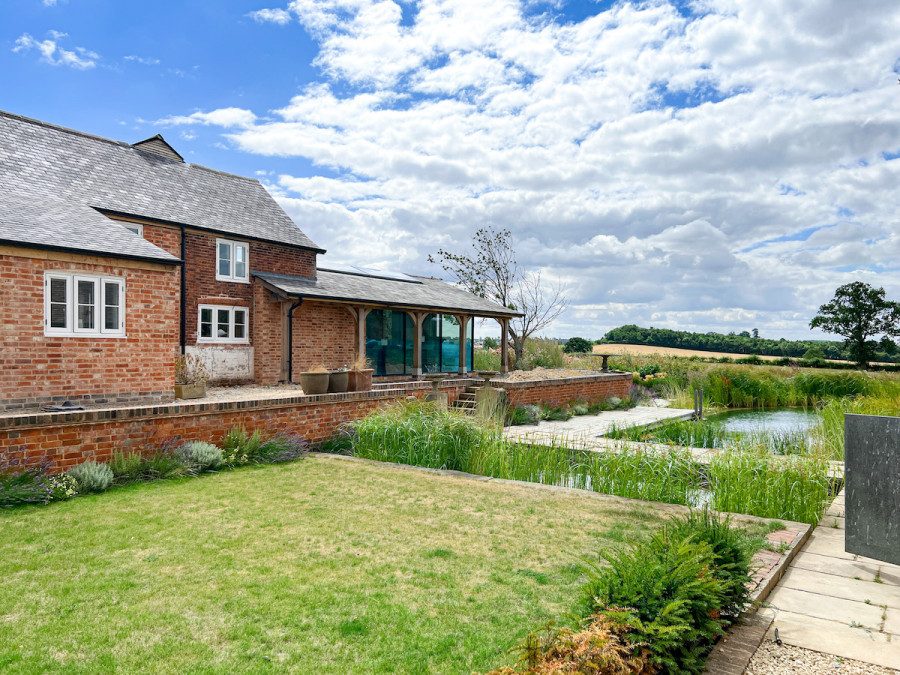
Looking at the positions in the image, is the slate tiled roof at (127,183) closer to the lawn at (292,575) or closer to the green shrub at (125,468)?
the green shrub at (125,468)

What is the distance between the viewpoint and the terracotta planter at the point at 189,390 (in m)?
12.5

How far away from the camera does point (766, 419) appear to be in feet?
56.1

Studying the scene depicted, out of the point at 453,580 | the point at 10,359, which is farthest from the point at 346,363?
the point at 453,580

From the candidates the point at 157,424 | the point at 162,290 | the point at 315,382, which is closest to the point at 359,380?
the point at 315,382

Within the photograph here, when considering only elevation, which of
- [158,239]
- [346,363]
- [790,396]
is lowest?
[790,396]

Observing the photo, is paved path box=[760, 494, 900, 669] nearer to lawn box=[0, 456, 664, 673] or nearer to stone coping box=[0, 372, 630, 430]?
lawn box=[0, 456, 664, 673]

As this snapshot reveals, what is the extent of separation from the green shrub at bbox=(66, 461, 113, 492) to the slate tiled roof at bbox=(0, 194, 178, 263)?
4.74 m

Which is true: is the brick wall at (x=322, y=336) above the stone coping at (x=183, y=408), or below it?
above

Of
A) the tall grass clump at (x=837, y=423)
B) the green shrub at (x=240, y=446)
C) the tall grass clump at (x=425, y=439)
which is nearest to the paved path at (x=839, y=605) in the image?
the tall grass clump at (x=837, y=423)

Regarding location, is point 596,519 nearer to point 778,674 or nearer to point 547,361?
point 778,674

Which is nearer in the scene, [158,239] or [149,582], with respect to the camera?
[149,582]

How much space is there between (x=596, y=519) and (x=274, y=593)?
3352 mm

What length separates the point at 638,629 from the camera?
9.39ft

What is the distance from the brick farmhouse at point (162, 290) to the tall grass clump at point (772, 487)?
10.1 metres
